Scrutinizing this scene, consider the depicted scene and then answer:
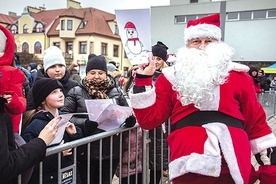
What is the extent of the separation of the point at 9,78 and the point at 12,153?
389mm

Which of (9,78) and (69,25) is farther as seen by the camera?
(69,25)

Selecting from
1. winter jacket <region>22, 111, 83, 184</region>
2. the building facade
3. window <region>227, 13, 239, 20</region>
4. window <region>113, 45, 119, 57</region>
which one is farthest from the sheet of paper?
window <region>113, 45, 119, 57</region>

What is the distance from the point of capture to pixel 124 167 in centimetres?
301

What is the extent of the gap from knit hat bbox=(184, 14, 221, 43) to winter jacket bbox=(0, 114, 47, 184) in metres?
1.33

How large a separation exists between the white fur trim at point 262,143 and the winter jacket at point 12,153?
4.76 feet

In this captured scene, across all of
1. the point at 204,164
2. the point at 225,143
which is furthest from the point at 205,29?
the point at 204,164

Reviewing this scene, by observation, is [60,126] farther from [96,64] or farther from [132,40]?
[96,64]

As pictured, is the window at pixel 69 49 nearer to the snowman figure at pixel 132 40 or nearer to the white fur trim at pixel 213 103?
the snowman figure at pixel 132 40

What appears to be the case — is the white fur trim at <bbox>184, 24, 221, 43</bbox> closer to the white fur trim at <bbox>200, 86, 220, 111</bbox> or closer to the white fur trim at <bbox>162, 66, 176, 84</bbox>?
the white fur trim at <bbox>162, 66, 176, 84</bbox>

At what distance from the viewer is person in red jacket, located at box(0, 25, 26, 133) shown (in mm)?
1681

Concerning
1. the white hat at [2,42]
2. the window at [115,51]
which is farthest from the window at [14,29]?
the white hat at [2,42]

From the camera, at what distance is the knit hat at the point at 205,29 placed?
2.37m

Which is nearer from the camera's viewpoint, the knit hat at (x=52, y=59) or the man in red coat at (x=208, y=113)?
the man in red coat at (x=208, y=113)

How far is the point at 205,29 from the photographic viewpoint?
2375 millimetres
